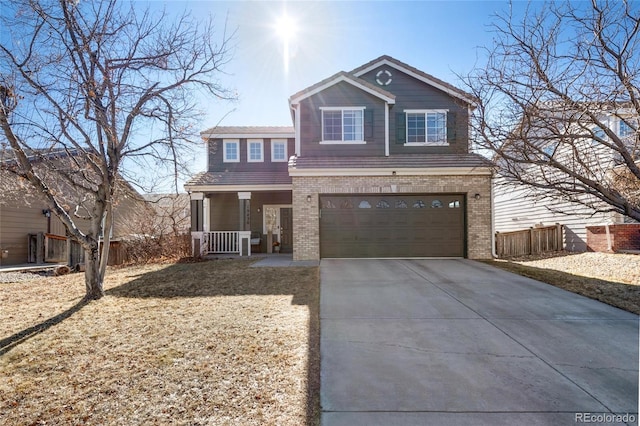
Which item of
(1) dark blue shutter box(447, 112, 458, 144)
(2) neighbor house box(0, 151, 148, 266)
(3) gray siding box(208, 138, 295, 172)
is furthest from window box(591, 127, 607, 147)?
(2) neighbor house box(0, 151, 148, 266)

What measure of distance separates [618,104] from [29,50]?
1079cm

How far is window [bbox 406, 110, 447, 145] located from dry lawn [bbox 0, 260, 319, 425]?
336 inches

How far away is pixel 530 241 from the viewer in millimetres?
13359

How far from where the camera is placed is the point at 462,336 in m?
4.42

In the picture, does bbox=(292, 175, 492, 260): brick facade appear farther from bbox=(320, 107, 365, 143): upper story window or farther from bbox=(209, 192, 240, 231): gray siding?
bbox=(209, 192, 240, 231): gray siding

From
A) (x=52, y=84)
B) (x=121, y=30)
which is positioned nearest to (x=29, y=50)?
(x=52, y=84)

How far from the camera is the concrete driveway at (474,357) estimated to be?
2836 millimetres

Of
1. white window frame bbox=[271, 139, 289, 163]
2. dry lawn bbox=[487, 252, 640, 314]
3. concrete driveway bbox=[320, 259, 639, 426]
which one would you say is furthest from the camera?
white window frame bbox=[271, 139, 289, 163]

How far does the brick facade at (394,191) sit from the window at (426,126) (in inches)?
83.7

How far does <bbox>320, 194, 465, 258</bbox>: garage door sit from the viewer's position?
1130 cm

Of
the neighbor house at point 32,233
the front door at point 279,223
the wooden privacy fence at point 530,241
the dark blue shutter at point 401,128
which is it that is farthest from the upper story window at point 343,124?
the neighbor house at point 32,233

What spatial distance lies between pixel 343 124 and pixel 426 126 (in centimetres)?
329

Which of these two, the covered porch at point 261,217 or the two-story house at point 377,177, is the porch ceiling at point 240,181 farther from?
the covered porch at point 261,217

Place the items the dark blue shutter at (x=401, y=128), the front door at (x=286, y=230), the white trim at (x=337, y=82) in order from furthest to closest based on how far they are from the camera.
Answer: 1. the front door at (x=286, y=230)
2. the dark blue shutter at (x=401, y=128)
3. the white trim at (x=337, y=82)
